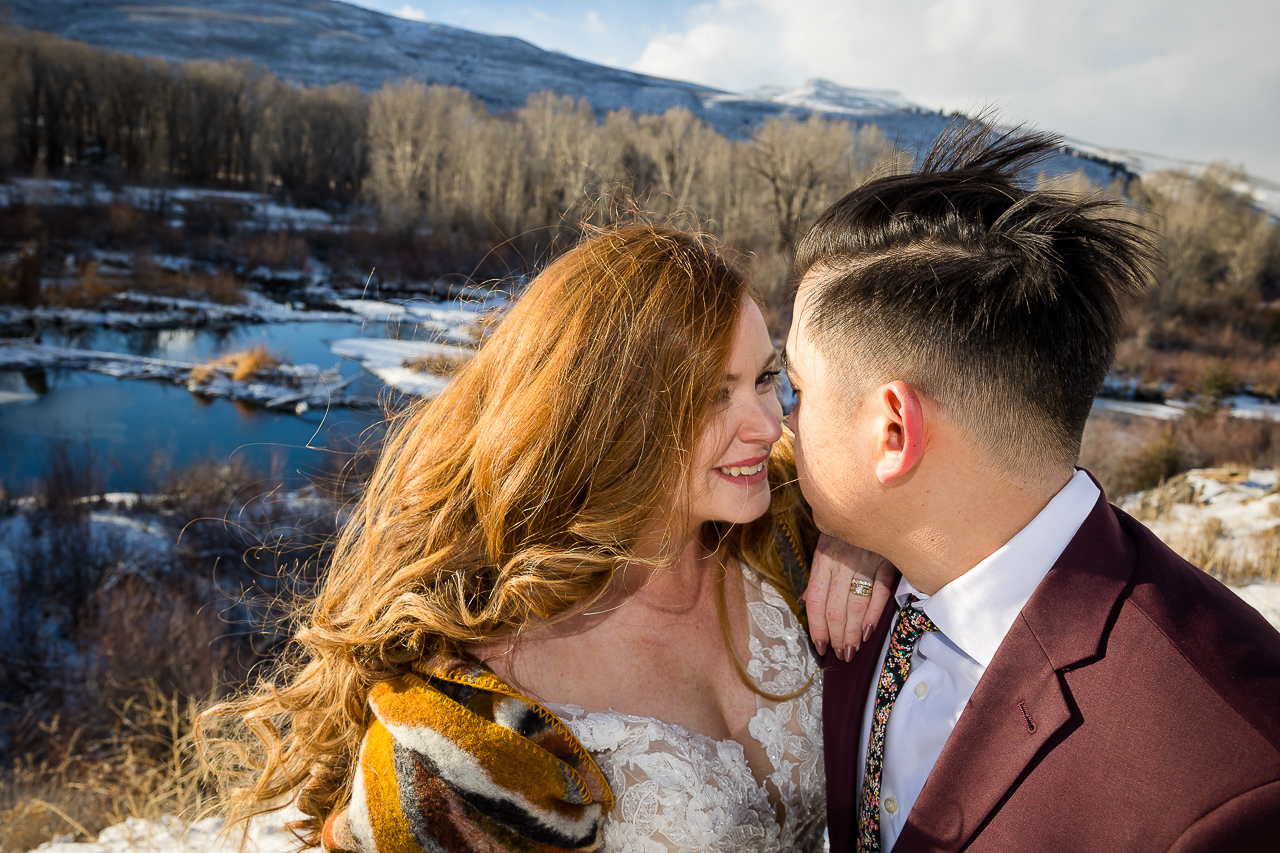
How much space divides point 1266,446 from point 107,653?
21.2 m

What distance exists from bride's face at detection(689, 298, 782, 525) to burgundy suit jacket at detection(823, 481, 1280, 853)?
0.65m

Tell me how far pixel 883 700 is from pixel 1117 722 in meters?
0.53

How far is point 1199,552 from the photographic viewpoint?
4.82 metres

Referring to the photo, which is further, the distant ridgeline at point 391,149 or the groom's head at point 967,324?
the distant ridgeline at point 391,149

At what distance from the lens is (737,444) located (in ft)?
5.79

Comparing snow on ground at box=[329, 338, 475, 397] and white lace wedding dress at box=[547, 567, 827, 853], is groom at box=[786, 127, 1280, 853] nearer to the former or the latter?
white lace wedding dress at box=[547, 567, 827, 853]

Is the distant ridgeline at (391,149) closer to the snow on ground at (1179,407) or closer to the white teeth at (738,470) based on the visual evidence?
the snow on ground at (1179,407)

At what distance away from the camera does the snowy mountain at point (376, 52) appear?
6988cm

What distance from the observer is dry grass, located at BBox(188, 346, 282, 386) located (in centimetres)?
1800

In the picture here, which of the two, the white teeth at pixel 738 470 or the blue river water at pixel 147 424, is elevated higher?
the white teeth at pixel 738 470

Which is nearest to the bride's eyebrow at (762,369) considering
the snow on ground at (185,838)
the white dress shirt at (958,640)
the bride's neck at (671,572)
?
the bride's neck at (671,572)

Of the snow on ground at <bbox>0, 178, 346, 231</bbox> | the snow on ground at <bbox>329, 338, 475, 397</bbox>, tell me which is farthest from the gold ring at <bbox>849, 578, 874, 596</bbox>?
the snow on ground at <bbox>0, 178, 346, 231</bbox>

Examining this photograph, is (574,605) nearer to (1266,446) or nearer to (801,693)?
(801,693)

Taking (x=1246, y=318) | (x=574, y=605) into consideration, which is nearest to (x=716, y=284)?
(x=574, y=605)
